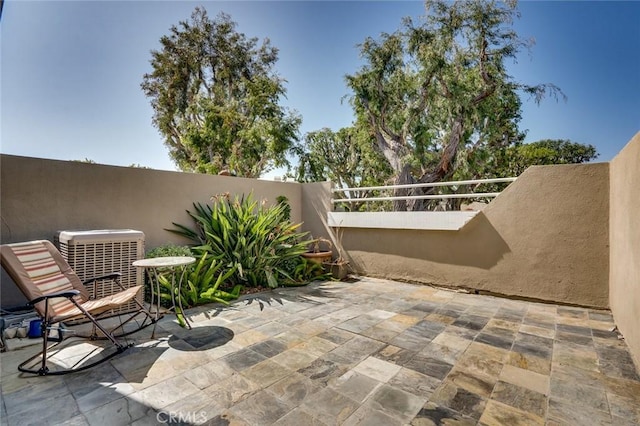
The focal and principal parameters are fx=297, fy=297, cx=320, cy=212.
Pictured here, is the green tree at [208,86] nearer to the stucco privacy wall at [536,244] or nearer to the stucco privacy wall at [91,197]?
the stucco privacy wall at [91,197]

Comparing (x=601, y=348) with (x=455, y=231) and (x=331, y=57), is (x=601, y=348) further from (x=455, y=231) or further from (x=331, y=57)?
(x=331, y=57)

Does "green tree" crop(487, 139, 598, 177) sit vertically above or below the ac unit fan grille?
above

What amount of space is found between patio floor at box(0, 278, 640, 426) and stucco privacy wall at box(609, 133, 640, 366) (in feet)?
0.77

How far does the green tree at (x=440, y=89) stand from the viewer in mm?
10664

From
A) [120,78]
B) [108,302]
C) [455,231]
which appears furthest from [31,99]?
[455,231]

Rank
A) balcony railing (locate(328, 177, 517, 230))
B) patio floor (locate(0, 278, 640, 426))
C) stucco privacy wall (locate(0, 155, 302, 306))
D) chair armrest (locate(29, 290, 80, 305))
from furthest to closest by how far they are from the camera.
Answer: balcony railing (locate(328, 177, 517, 230)), stucco privacy wall (locate(0, 155, 302, 306)), chair armrest (locate(29, 290, 80, 305)), patio floor (locate(0, 278, 640, 426))

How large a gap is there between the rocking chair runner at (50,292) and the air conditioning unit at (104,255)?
266 millimetres

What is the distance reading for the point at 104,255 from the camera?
3527 millimetres

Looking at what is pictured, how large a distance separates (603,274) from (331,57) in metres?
9.26

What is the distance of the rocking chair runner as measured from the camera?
Result: 2.42m

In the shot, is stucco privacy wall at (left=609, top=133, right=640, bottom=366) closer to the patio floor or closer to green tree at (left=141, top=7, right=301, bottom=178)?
the patio floor

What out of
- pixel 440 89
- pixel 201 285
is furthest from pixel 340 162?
pixel 201 285

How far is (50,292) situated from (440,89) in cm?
1233

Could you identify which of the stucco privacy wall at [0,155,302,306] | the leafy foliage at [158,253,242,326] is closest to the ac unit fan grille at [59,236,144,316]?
the leafy foliage at [158,253,242,326]
